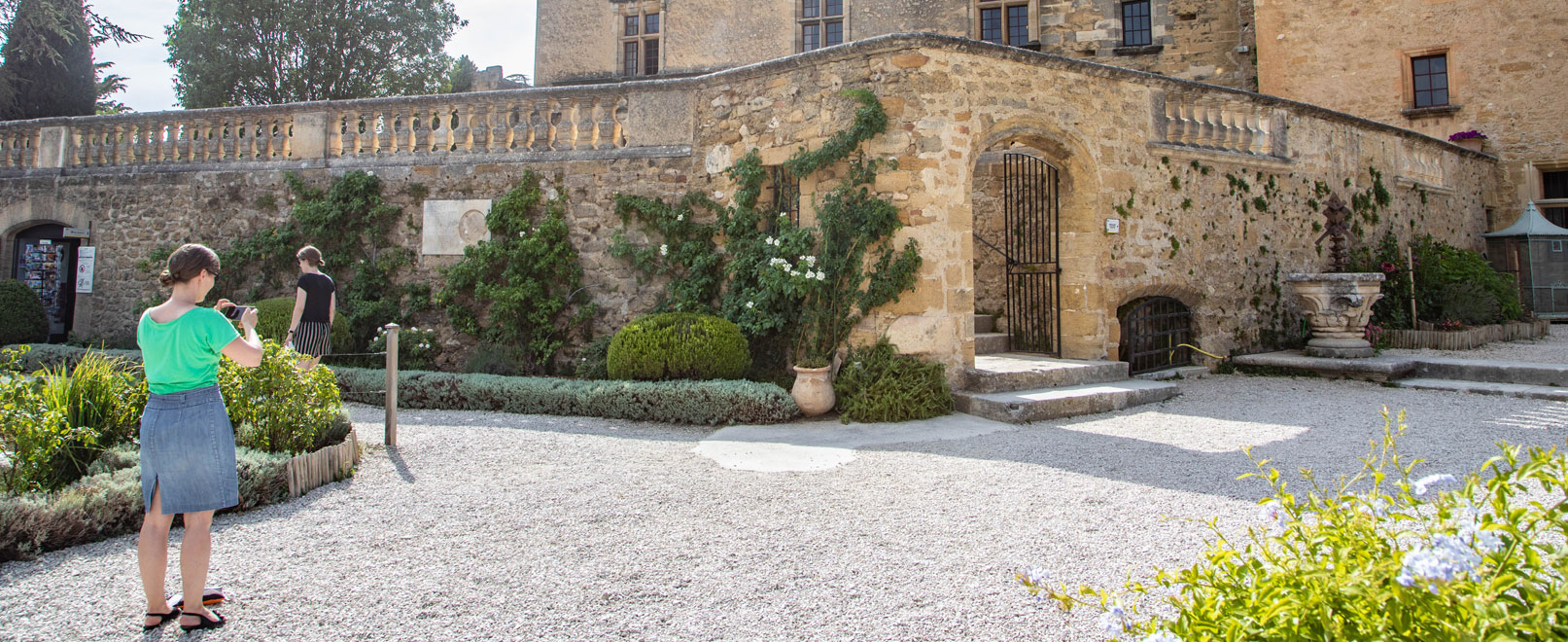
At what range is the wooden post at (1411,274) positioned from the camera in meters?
9.93

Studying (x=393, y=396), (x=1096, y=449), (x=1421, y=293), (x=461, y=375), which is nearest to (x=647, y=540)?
(x=393, y=396)

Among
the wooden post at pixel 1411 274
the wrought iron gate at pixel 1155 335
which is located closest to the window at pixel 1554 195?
the wooden post at pixel 1411 274

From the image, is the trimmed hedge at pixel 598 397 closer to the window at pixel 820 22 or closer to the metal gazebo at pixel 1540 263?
the window at pixel 820 22

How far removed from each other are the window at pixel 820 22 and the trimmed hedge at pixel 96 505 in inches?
497

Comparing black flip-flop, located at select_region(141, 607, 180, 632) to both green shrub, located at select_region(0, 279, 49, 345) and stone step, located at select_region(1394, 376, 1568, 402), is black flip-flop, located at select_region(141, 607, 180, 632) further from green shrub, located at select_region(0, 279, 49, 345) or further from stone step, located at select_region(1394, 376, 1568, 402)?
green shrub, located at select_region(0, 279, 49, 345)

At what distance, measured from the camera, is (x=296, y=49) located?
19.5m

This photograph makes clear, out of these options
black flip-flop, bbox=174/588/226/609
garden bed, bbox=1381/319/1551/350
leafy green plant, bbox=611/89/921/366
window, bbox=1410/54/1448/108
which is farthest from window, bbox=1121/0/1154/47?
black flip-flop, bbox=174/588/226/609

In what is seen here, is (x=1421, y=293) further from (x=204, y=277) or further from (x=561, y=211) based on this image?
(x=204, y=277)

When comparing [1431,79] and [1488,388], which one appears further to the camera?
[1431,79]

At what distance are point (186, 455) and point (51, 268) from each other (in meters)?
11.9

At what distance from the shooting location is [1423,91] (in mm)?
14133

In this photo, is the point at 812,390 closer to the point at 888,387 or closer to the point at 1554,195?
the point at 888,387

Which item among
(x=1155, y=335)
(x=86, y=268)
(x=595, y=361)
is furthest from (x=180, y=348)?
(x=86, y=268)

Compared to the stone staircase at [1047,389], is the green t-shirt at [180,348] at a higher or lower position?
higher
